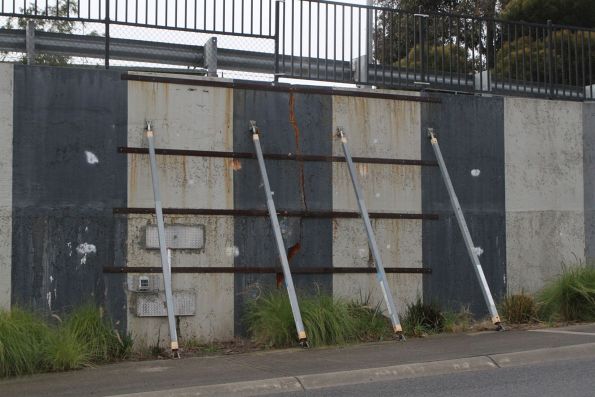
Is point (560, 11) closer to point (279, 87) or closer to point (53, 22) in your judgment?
point (279, 87)

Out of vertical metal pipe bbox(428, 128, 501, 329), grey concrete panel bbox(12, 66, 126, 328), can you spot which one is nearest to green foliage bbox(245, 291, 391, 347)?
vertical metal pipe bbox(428, 128, 501, 329)

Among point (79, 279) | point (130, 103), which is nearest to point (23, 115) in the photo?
point (130, 103)

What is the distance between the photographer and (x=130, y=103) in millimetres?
10727

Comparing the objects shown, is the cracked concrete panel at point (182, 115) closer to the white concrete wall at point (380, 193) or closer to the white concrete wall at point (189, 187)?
the white concrete wall at point (189, 187)

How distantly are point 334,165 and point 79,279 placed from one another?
3.89 m

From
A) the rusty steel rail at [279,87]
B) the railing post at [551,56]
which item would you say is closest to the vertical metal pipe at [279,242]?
the rusty steel rail at [279,87]

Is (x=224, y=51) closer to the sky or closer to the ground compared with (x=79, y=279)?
closer to the sky

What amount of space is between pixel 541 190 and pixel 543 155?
577 millimetres

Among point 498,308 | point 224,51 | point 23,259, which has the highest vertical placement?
point 224,51

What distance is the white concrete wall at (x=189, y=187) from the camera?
34.6 feet

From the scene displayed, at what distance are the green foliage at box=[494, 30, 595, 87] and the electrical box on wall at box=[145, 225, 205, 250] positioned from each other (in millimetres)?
5902

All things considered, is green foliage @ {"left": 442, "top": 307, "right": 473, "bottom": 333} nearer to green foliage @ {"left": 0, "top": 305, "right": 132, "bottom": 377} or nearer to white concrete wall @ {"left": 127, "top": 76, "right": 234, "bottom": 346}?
white concrete wall @ {"left": 127, "top": 76, "right": 234, "bottom": 346}

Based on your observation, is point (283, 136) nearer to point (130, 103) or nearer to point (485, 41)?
point (130, 103)

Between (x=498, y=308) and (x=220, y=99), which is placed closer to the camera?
(x=220, y=99)
